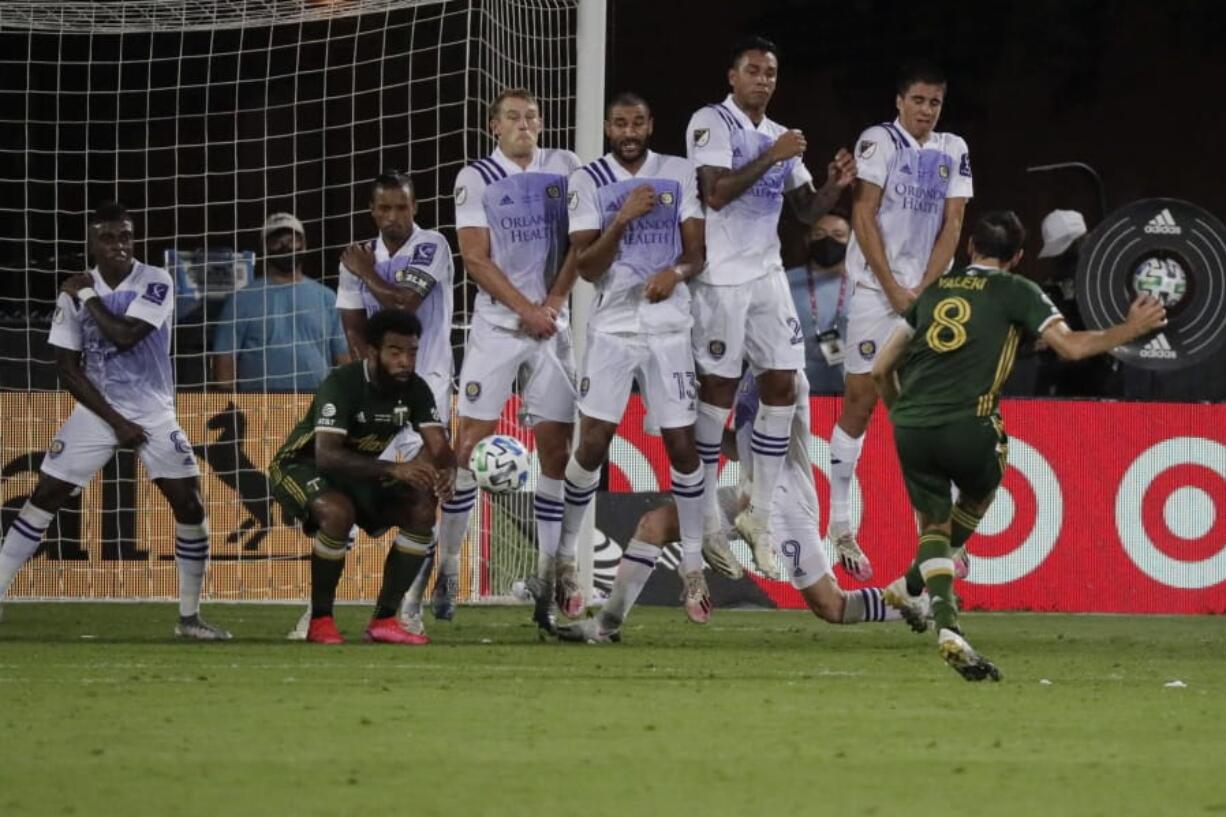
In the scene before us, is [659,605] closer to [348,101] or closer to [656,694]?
[348,101]

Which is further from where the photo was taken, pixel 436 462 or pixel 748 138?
pixel 748 138

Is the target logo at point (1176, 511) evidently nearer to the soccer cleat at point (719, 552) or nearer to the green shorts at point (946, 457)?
the soccer cleat at point (719, 552)

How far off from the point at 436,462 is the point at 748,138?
2.16 metres

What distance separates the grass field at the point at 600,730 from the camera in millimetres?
5281

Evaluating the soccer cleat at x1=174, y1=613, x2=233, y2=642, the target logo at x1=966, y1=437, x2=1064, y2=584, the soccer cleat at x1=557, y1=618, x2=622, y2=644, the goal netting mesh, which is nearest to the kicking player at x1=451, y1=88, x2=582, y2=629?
the soccer cleat at x1=557, y1=618, x2=622, y2=644

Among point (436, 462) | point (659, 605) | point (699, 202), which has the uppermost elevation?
point (699, 202)

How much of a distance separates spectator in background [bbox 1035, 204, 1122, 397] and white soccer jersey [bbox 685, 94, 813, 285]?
3907 millimetres

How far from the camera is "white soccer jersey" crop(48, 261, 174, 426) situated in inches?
432

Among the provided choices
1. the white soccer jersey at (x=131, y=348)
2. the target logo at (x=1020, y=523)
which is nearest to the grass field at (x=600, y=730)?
the white soccer jersey at (x=131, y=348)

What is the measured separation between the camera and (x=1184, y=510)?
1446 cm

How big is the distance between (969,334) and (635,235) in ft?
7.45

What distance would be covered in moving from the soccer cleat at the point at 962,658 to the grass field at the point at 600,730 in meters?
0.08

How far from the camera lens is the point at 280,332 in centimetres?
1438

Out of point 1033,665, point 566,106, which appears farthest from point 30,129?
point 1033,665
